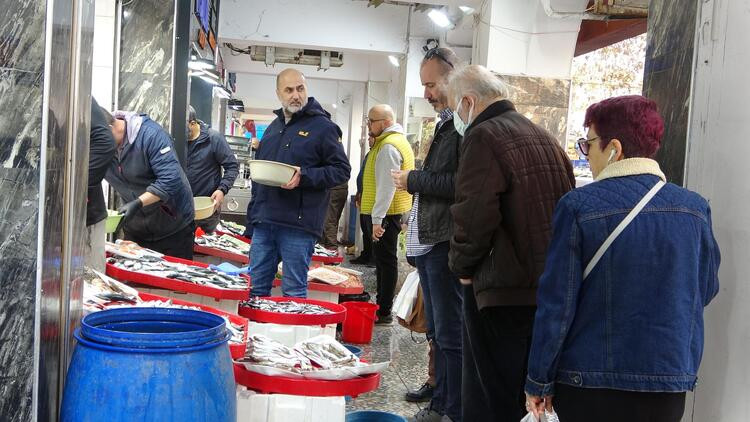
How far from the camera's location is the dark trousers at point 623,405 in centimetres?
207

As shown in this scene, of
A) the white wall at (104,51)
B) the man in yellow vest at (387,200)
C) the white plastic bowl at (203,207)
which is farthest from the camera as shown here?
the man in yellow vest at (387,200)

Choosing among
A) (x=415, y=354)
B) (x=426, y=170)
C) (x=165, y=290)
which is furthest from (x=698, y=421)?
(x=415, y=354)

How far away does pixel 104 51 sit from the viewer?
6117 mm

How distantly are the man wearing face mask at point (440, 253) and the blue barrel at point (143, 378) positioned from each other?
5.97 ft

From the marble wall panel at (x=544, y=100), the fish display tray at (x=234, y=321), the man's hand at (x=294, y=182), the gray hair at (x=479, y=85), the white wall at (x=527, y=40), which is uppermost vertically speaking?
the white wall at (x=527, y=40)

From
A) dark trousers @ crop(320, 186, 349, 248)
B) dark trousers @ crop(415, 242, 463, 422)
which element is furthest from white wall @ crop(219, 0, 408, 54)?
dark trousers @ crop(415, 242, 463, 422)

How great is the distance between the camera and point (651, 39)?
310 centimetres

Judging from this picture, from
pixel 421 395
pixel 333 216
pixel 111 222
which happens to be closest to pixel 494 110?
pixel 421 395

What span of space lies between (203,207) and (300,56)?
879 cm

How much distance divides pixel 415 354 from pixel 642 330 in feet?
12.1

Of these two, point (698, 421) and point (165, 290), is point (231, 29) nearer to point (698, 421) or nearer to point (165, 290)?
point (165, 290)

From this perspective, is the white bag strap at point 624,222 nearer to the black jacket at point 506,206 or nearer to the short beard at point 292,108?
the black jacket at point 506,206

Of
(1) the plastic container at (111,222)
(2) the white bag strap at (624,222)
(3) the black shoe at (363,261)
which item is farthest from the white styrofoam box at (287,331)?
(3) the black shoe at (363,261)

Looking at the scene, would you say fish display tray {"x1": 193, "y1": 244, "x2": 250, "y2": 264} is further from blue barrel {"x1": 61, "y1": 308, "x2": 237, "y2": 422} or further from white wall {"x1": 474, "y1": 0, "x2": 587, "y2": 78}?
blue barrel {"x1": 61, "y1": 308, "x2": 237, "y2": 422}
